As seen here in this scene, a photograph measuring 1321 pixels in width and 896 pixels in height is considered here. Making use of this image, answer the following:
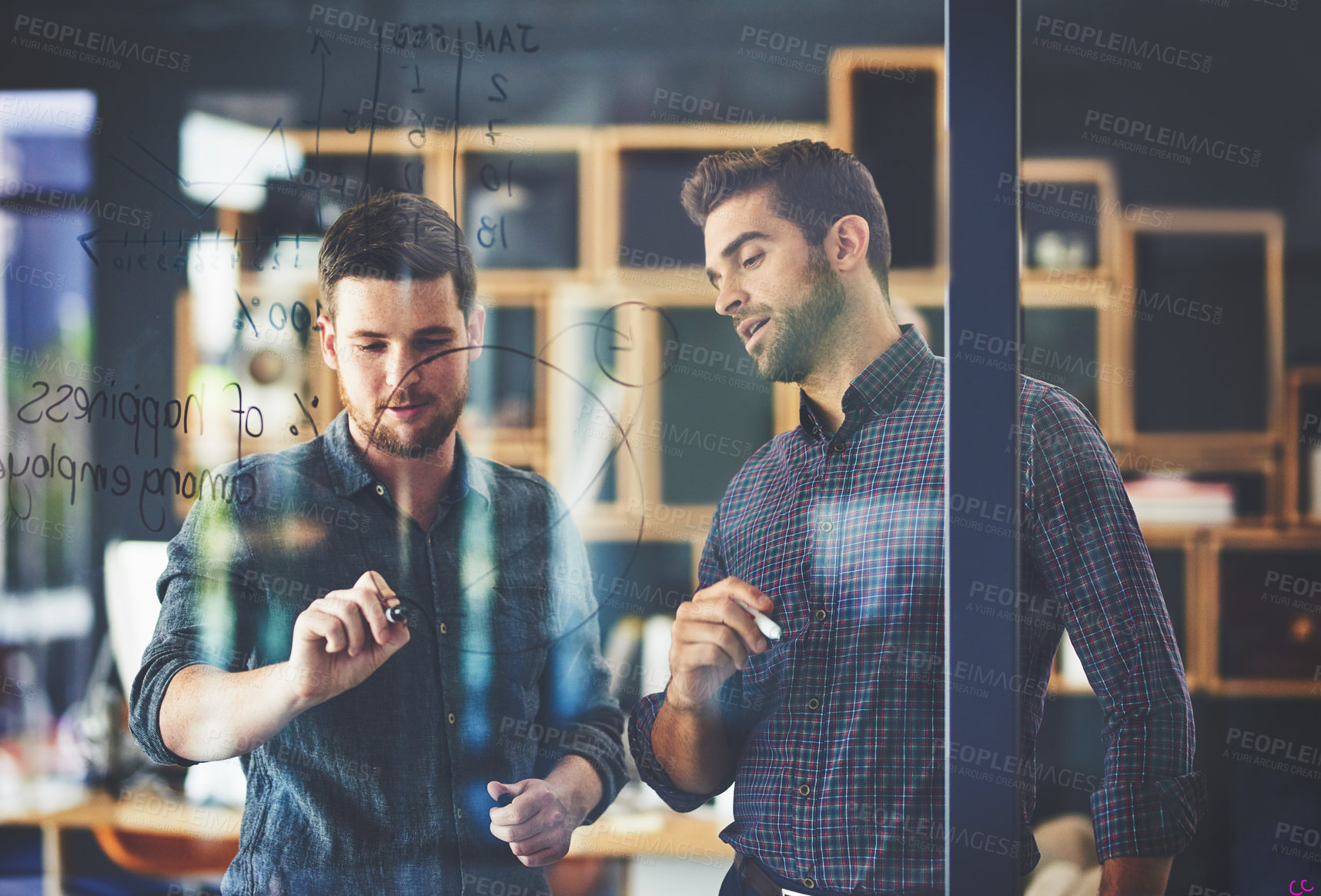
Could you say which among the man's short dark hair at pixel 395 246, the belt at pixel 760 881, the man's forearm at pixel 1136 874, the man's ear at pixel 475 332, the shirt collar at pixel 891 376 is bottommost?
the belt at pixel 760 881

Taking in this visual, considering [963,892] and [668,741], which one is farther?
[668,741]

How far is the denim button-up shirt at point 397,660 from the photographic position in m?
1.48

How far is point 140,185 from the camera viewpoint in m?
1.55

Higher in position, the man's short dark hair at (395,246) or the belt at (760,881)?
the man's short dark hair at (395,246)

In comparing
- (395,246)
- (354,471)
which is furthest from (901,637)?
(395,246)

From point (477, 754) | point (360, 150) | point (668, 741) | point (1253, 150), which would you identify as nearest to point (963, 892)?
point (668, 741)

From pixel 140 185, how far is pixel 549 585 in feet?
3.00

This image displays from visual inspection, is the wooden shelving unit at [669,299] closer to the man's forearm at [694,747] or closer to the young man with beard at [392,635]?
the young man with beard at [392,635]

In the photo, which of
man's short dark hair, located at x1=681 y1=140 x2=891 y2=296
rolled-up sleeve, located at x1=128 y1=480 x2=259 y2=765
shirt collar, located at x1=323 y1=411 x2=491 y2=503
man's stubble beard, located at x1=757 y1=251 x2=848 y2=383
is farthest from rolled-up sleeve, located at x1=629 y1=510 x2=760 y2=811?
rolled-up sleeve, located at x1=128 y1=480 x2=259 y2=765

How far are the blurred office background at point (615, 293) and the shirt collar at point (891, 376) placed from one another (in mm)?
50

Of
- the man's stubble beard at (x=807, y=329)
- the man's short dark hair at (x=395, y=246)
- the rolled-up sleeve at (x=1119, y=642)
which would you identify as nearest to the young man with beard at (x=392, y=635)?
the man's short dark hair at (x=395, y=246)

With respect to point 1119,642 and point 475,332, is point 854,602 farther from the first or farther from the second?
point 475,332

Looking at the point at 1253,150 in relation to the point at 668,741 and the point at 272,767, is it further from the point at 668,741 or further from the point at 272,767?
the point at 272,767

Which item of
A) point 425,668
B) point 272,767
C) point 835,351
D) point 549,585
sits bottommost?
point 272,767
